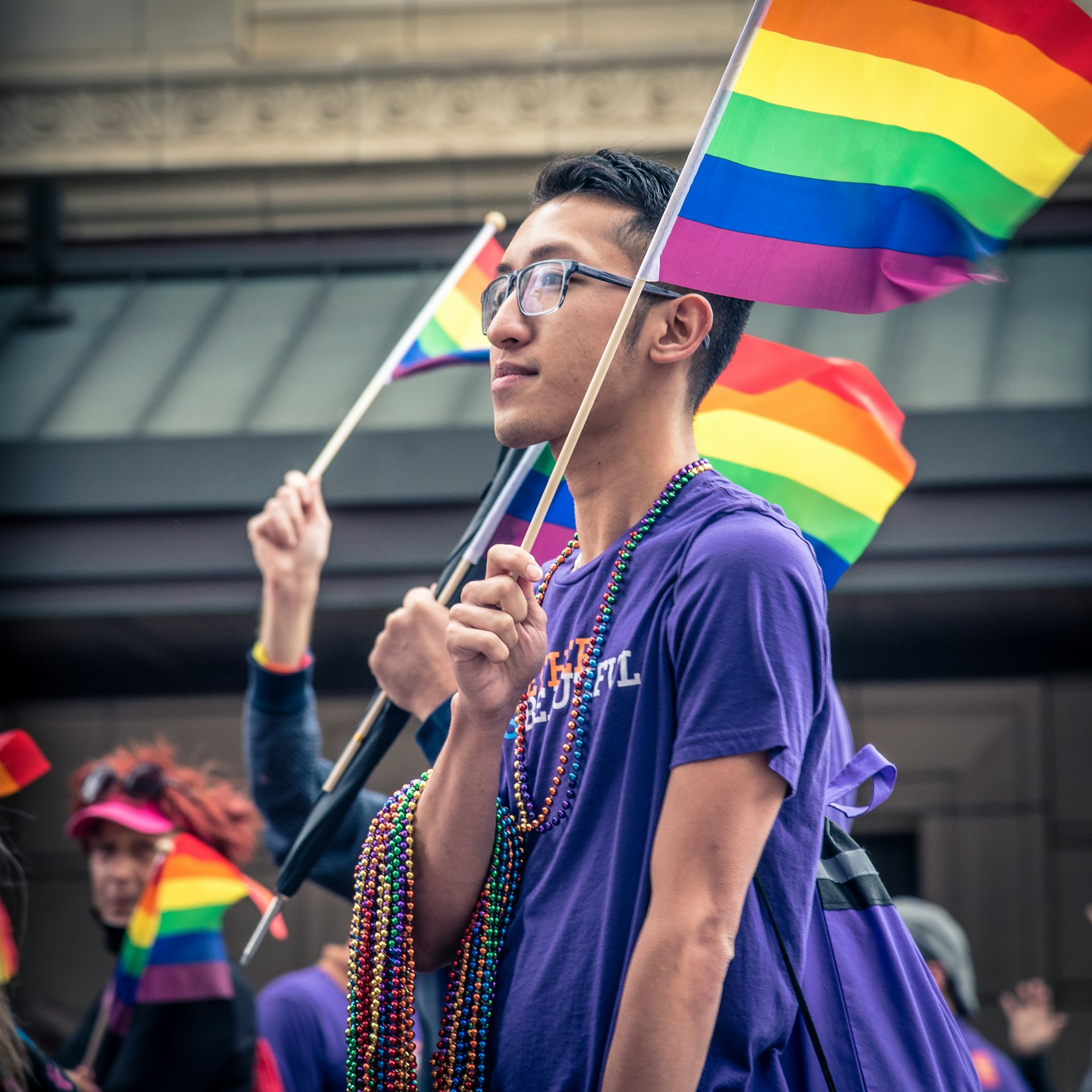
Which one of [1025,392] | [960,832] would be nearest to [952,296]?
[1025,392]

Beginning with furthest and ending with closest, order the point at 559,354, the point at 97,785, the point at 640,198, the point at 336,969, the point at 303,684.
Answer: the point at 336,969 → the point at 97,785 → the point at 303,684 → the point at 640,198 → the point at 559,354

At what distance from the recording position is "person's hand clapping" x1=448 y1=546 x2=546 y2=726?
5.50ft

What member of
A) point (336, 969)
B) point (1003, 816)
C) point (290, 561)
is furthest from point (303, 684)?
point (1003, 816)

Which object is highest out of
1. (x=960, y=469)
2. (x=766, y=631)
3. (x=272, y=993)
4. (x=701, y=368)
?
(x=960, y=469)

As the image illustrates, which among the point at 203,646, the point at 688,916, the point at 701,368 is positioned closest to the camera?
the point at 688,916

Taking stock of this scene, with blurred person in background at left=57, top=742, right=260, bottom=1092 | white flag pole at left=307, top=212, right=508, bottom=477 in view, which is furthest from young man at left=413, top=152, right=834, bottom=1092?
blurred person in background at left=57, top=742, right=260, bottom=1092

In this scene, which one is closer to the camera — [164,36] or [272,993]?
[272,993]

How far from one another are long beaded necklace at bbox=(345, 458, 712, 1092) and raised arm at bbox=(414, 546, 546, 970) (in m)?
0.02

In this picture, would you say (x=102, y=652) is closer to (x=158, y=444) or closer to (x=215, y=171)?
(x=158, y=444)

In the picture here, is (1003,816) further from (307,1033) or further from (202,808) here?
(202,808)

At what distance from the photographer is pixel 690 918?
4.96 feet

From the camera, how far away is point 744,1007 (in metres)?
1.57

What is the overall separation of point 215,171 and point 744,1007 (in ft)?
31.1

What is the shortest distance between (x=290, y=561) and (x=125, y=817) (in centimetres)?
160
